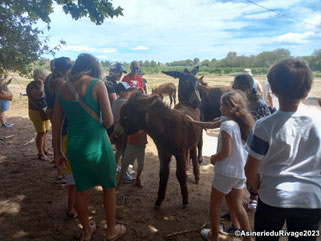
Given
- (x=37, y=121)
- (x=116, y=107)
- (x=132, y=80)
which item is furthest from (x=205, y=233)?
(x=37, y=121)

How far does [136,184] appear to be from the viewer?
4.34m

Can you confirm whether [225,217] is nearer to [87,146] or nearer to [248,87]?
[248,87]

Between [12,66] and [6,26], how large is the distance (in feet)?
2.41

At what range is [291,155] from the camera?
1.59 metres

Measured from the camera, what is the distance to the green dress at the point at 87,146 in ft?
7.65

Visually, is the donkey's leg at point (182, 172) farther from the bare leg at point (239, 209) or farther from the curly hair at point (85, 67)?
the curly hair at point (85, 67)

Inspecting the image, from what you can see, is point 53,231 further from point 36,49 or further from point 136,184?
point 36,49

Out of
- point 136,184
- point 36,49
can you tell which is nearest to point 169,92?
point 136,184

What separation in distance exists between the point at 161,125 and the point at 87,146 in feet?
4.05

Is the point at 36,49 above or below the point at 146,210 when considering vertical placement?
above

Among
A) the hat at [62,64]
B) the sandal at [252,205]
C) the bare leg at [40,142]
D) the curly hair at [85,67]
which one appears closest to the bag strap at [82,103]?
the curly hair at [85,67]

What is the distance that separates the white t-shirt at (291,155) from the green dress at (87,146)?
1.61 metres

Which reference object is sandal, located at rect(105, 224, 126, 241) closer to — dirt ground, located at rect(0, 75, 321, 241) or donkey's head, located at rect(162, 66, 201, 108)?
dirt ground, located at rect(0, 75, 321, 241)

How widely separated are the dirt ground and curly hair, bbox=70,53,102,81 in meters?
2.15
